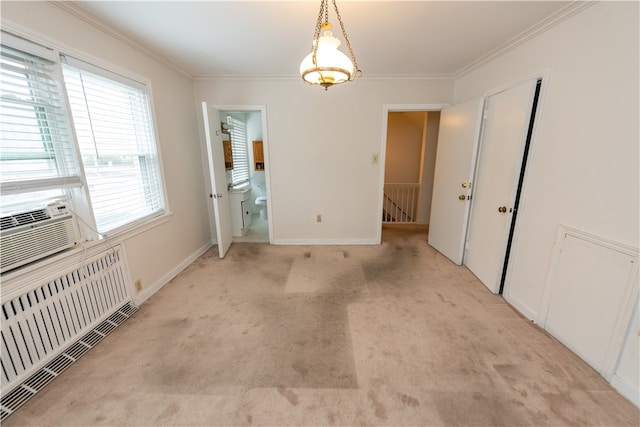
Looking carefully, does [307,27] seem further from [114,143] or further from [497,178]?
[497,178]

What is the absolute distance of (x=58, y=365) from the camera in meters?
1.57

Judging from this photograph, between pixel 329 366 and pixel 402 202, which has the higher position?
pixel 402 202

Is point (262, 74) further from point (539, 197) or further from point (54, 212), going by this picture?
point (539, 197)

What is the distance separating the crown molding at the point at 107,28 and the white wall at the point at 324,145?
31.4 inches

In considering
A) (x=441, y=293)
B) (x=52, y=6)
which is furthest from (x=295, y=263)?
(x=52, y=6)

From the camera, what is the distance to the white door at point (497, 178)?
2106 millimetres

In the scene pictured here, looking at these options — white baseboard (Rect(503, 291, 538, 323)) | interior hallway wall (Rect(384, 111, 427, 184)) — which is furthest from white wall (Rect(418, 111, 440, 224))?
white baseboard (Rect(503, 291, 538, 323))

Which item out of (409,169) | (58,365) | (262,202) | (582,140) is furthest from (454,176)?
(58,365)

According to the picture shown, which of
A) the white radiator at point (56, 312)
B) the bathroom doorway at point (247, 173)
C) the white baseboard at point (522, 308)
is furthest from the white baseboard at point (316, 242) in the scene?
the white radiator at point (56, 312)

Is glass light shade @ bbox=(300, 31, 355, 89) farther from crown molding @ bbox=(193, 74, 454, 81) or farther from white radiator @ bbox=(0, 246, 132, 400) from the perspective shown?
white radiator @ bbox=(0, 246, 132, 400)

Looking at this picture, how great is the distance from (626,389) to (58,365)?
348cm

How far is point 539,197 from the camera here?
77.7 inches

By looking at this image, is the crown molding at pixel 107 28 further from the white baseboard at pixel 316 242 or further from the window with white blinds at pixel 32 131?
the white baseboard at pixel 316 242

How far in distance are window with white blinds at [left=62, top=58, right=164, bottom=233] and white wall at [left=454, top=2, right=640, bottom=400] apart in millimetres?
3539
